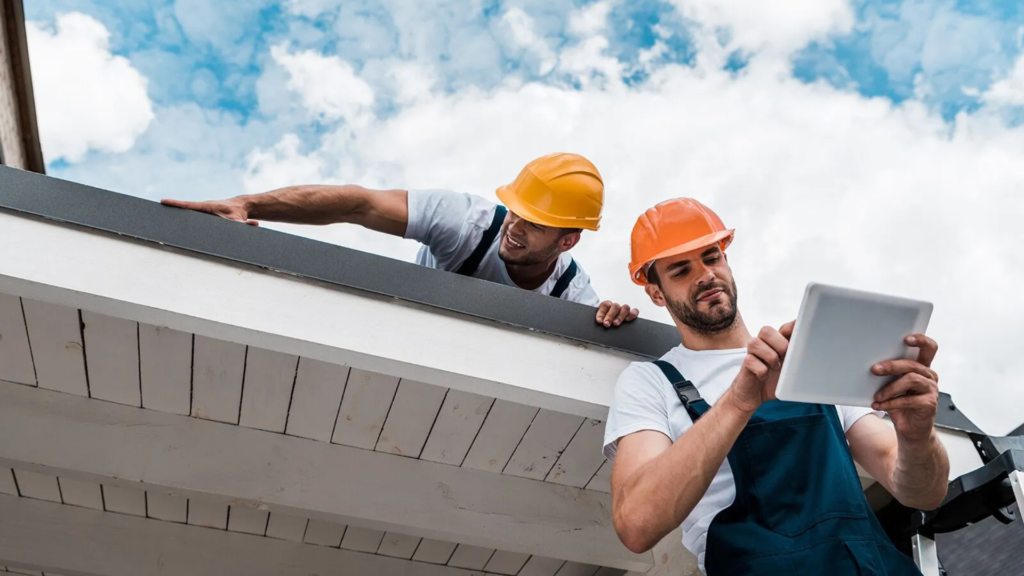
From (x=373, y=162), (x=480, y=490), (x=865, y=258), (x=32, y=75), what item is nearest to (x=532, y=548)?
(x=480, y=490)

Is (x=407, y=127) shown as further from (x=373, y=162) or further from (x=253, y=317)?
(x=253, y=317)

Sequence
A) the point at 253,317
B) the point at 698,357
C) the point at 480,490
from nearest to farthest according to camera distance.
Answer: the point at 253,317, the point at 698,357, the point at 480,490

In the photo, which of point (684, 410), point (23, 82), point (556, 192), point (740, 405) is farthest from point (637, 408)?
point (23, 82)

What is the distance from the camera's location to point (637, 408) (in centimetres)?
164

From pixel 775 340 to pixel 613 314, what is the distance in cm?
76

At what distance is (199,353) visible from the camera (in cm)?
216

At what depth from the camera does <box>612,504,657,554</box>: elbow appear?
55.2 inches

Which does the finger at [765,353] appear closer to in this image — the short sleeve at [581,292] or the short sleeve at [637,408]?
the short sleeve at [637,408]

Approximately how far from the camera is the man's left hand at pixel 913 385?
4.39 feet

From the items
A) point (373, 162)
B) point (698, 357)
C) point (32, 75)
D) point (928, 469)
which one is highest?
point (928, 469)

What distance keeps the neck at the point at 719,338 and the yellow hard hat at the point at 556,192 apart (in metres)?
0.84

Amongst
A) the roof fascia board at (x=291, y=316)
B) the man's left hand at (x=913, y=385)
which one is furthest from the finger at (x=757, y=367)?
the roof fascia board at (x=291, y=316)

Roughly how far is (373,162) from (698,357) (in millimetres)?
35050

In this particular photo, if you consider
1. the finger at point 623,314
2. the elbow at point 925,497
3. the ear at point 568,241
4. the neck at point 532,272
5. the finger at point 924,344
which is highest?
the finger at point 924,344
